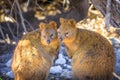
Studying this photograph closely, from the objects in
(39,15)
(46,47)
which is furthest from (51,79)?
(39,15)

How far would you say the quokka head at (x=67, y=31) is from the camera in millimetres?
6004

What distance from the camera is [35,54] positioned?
6.06 m

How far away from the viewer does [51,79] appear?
713 cm

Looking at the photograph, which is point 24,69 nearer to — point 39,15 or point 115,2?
point 115,2

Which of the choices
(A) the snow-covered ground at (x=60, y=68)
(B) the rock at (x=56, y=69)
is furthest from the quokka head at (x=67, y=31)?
(B) the rock at (x=56, y=69)

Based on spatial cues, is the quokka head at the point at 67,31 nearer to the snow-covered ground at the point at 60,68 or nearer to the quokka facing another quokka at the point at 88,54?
the quokka facing another quokka at the point at 88,54

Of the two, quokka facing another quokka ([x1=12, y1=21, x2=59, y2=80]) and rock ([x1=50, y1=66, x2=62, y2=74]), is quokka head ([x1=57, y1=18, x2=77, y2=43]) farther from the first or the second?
rock ([x1=50, y1=66, x2=62, y2=74])

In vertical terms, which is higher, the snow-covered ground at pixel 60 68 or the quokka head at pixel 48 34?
the quokka head at pixel 48 34

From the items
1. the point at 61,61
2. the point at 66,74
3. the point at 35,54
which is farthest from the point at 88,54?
the point at 61,61

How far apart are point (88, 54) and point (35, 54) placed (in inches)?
28.8

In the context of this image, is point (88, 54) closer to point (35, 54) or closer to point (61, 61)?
point (35, 54)

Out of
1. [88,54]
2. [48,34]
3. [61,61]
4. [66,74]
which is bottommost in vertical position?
[66,74]

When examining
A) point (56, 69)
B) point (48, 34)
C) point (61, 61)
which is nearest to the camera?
point (48, 34)

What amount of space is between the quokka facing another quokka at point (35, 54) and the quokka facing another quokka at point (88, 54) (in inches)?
6.3
